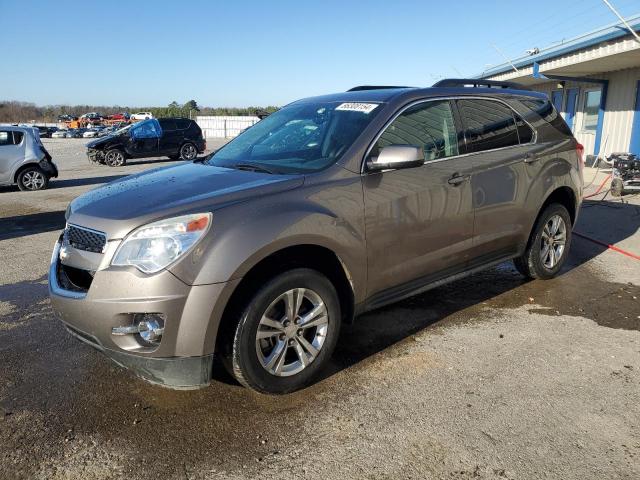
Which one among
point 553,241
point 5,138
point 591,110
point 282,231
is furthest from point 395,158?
point 591,110

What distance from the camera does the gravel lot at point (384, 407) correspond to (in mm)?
2582

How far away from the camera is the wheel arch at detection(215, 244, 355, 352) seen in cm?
291

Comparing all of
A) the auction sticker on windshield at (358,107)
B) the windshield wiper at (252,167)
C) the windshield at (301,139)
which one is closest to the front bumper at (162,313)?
the windshield wiper at (252,167)

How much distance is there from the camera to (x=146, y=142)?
792 inches

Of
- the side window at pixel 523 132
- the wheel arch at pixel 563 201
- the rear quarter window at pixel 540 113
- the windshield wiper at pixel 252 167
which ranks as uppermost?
the rear quarter window at pixel 540 113

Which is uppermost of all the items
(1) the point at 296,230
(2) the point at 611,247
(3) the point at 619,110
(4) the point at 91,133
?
(3) the point at 619,110

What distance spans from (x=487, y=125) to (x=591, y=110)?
1571 centimetres

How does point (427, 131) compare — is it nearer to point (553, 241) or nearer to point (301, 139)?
point (301, 139)

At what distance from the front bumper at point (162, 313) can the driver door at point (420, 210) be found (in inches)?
47.2

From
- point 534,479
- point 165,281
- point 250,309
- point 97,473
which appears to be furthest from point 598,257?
point 97,473

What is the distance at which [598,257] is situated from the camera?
6355 millimetres

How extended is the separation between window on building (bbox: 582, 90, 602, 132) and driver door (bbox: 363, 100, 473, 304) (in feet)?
50.6

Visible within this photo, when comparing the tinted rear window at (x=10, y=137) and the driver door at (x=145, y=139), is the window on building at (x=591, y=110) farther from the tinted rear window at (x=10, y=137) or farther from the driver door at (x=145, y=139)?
the tinted rear window at (x=10, y=137)

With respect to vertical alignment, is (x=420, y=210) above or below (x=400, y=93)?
below
